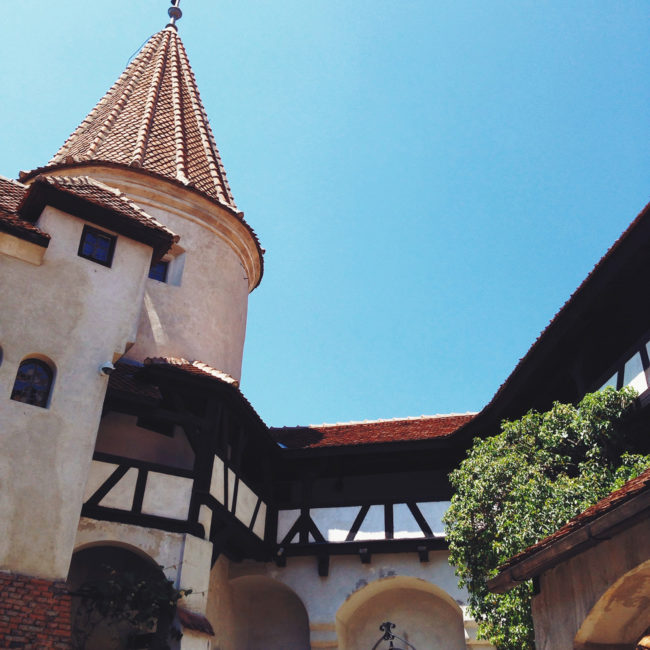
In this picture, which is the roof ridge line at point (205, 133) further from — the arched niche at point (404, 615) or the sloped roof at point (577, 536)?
the sloped roof at point (577, 536)

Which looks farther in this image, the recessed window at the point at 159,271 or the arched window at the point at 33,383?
the recessed window at the point at 159,271

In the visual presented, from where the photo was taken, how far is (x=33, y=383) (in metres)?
11.6

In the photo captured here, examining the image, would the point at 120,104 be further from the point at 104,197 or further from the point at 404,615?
the point at 404,615

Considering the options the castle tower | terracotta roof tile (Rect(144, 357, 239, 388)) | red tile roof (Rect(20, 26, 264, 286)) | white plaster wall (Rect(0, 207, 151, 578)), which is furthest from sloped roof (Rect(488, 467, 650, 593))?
red tile roof (Rect(20, 26, 264, 286))

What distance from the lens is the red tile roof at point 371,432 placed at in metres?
17.8

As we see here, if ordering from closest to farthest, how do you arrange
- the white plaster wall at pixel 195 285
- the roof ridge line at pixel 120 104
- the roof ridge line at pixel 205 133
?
the white plaster wall at pixel 195 285 → the roof ridge line at pixel 120 104 → the roof ridge line at pixel 205 133

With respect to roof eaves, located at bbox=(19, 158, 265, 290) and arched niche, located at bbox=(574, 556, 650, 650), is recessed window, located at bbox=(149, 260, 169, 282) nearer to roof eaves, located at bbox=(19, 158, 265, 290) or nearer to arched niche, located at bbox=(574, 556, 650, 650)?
roof eaves, located at bbox=(19, 158, 265, 290)

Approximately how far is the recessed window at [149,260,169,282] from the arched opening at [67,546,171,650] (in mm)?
6354

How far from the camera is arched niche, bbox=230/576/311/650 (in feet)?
57.0

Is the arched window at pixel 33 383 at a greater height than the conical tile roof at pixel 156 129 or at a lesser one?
lesser

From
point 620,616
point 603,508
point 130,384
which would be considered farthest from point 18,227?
point 620,616

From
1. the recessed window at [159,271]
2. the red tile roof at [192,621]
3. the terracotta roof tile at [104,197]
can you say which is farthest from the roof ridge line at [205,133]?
the red tile roof at [192,621]

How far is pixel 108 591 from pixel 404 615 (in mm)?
7841

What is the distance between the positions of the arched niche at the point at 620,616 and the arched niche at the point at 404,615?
7958mm
